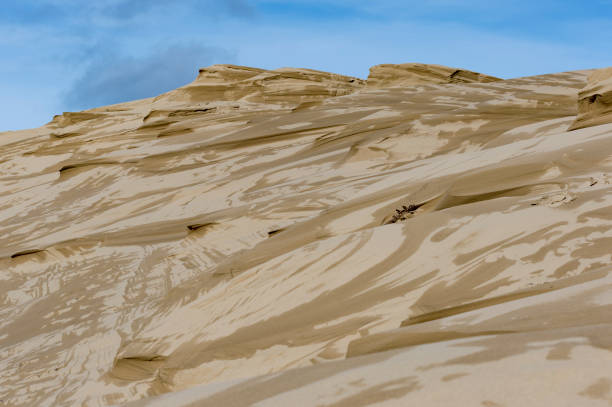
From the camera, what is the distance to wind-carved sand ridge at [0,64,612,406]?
197cm

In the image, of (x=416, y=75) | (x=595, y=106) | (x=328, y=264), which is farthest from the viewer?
(x=416, y=75)

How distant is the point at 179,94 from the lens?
56.9 ft

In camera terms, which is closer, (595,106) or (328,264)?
(328,264)

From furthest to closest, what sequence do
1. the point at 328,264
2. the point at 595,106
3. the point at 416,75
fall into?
the point at 416,75
the point at 595,106
the point at 328,264

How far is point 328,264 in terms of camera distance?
401cm

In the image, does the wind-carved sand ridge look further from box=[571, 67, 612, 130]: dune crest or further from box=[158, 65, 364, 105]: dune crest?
box=[158, 65, 364, 105]: dune crest

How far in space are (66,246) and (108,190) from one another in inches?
98.3

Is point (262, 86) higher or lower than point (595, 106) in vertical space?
higher

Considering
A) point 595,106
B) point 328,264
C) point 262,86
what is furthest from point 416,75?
point 328,264

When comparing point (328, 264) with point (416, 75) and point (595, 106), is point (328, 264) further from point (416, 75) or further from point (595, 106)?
point (416, 75)

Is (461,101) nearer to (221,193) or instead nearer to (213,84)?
(221,193)

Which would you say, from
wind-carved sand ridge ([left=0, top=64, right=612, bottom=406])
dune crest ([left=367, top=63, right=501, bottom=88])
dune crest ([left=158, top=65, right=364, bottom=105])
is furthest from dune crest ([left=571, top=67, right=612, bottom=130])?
dune crest ([left=367, top=63, right=501, bottom=88])

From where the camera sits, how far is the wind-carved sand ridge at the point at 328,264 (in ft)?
6.46

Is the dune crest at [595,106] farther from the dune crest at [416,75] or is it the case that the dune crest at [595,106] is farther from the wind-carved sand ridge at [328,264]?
the dune crest at [416,75]
